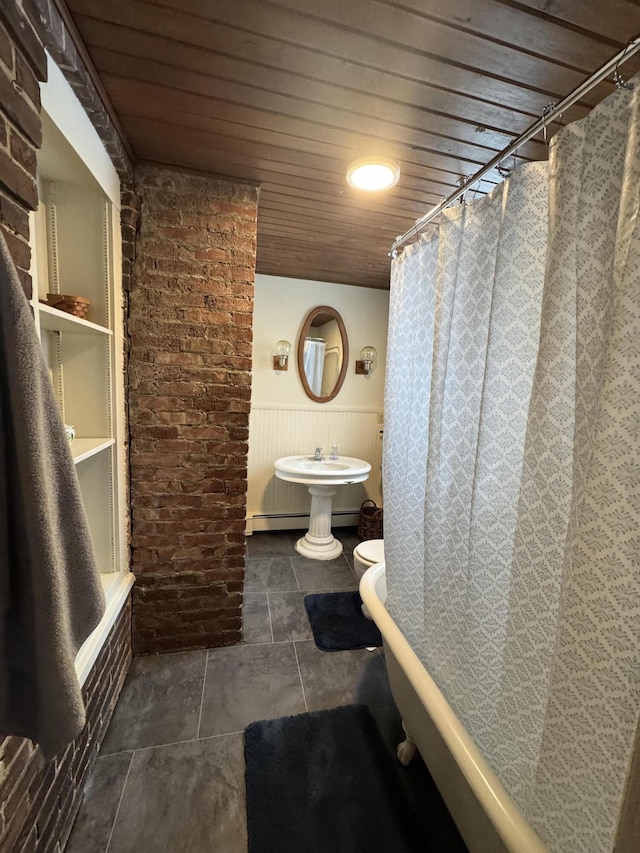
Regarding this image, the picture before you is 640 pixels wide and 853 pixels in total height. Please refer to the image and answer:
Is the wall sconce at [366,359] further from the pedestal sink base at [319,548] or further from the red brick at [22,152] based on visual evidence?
the red brick at [22,152]

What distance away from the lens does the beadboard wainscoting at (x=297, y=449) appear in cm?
305

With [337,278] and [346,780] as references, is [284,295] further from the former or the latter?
[346,780]

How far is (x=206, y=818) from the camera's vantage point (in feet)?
3.70

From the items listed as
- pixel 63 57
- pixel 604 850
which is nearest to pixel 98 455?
pixel 63 57

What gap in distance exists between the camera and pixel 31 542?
611 millimetres

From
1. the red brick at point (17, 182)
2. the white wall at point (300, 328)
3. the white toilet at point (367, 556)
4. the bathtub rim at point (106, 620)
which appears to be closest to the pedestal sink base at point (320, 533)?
the white toilet at point (367, 556)

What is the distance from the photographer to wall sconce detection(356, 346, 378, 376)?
316 centimetres

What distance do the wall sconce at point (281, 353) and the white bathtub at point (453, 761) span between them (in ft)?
6.63

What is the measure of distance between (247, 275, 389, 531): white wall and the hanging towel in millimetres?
2354

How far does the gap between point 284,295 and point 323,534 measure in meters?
2.04

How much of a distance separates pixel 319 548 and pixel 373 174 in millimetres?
2486

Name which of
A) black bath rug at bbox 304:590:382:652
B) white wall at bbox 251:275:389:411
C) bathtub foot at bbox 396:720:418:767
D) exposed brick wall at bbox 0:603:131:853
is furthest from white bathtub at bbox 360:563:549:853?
white wall at bbox 251:275:389:411

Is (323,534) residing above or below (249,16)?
below

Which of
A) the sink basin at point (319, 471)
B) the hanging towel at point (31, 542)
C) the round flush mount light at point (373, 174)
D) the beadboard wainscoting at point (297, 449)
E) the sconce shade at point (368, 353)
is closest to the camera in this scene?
the hanging towel at point (31, 542)
